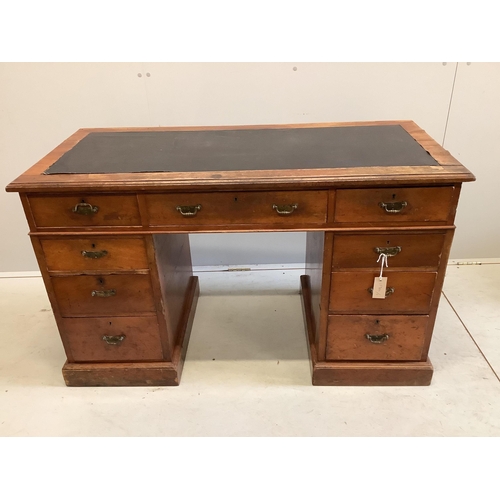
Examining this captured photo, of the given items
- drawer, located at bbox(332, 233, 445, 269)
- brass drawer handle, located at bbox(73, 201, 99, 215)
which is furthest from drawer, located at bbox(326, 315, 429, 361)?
brass drawer handle, located at bbox(73, 201, 99, 215)

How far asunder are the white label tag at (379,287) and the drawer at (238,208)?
0.28 metres

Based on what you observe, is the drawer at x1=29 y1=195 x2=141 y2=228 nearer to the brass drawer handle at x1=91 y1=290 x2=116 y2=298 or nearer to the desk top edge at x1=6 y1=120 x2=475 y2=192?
the desk top edge at x1=6 y1=120 x2=475 y2=192

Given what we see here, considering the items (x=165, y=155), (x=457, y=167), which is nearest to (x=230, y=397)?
(x=165, y=155)

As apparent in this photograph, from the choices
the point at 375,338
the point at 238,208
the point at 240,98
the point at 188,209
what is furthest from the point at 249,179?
the point at 240,98

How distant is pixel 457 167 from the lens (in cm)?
127

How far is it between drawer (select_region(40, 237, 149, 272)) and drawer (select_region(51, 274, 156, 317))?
4 centimetres

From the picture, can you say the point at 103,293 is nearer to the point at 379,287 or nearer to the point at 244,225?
the point at 244,225

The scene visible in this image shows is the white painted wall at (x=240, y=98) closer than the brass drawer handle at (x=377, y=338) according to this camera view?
No

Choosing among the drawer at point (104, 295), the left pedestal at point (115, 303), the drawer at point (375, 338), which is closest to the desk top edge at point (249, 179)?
the left pedestal at point (115, 303)

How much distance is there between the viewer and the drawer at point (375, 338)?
1.50 m

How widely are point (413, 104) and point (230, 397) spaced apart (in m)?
1.52

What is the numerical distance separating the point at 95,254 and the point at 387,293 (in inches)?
38.8

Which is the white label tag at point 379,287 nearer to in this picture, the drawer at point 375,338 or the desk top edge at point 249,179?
the drawer at point 375,338

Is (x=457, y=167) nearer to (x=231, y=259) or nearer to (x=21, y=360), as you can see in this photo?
(x=231, y=259)
